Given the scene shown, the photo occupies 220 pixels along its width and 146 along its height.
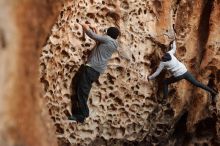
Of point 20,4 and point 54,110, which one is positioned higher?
point 20,4

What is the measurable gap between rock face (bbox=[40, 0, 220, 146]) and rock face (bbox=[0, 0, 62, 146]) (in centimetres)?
216

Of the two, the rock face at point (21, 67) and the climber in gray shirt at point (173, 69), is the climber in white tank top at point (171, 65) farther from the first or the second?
the rock face at point (21, 67)

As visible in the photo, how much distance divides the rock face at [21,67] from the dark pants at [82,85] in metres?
2.36

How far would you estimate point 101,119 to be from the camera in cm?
787

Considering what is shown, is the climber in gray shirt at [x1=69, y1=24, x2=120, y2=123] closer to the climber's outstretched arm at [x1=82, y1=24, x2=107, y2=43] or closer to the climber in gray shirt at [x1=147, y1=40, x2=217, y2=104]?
the climber's outstretched arm at [x1=82, y1=24, x2=107, y2=43]

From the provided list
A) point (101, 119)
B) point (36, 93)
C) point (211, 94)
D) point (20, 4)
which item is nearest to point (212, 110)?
point (211, 94)

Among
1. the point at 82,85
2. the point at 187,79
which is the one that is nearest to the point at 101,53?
the point at 82,85

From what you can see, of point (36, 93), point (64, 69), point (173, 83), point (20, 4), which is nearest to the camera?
point (20, 4)

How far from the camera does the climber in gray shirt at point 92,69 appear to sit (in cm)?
742

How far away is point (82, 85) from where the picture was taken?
749 cm

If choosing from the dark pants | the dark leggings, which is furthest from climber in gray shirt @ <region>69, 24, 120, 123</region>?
the dark leggings

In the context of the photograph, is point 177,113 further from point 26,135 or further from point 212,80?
point 26,135

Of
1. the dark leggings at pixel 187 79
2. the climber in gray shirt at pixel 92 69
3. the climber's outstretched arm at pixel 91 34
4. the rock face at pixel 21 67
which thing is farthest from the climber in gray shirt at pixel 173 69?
the rock face at pixel 21 67

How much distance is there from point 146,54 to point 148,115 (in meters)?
0.80
